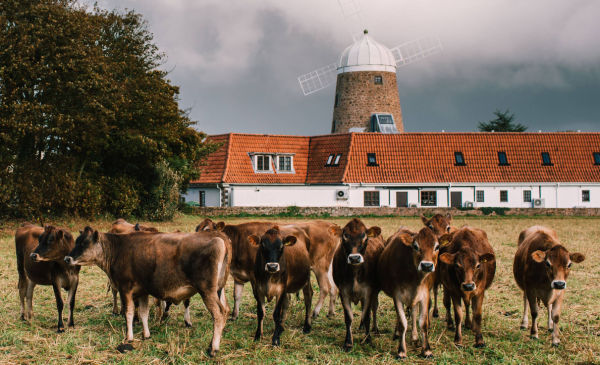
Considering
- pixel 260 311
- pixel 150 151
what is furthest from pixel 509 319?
pixel 150 151

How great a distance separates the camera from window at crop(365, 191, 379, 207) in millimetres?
50156

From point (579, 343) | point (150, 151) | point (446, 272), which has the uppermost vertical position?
point (150, 151)

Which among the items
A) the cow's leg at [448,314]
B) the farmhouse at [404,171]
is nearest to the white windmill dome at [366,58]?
the farmhouse at [404,171]

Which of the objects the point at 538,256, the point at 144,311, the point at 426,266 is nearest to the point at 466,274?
the point at 426,266

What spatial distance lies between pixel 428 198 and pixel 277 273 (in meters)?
42.8

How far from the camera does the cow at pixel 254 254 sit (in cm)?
1084

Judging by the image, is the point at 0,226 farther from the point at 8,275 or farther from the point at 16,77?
the point at 8,275

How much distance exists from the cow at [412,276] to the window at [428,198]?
4217 centimetres

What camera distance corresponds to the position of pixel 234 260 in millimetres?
10922

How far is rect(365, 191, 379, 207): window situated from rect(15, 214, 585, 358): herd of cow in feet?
130

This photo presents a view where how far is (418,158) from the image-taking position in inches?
2040

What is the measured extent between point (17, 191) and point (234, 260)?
20.8 meters

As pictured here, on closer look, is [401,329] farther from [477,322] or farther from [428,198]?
[428,198]

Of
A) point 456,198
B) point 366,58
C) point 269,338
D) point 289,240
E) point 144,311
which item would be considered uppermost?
point 366,58
